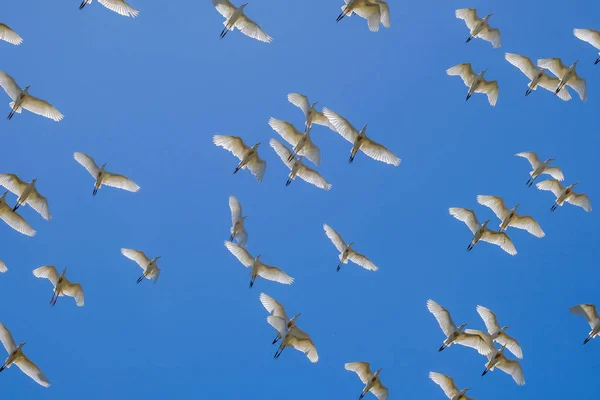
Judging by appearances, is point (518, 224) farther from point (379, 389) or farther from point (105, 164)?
point (105, 164)

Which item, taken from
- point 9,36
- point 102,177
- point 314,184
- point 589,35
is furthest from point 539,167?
point 9,36

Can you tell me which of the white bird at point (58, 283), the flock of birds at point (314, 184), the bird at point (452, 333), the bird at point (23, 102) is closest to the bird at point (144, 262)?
the flock of birds at point (314, 184)

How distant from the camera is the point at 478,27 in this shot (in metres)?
34.1

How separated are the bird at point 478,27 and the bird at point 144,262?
14500 millimetres

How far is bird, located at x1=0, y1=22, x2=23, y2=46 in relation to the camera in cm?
3109

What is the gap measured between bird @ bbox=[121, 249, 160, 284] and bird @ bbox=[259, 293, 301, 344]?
169 inches

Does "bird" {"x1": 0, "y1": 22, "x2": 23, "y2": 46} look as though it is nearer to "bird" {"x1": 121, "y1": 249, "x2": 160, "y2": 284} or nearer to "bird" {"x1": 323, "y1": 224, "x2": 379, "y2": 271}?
"bird" {"x1": 121, "y1": 249, "x2": 160, "y2": 284}

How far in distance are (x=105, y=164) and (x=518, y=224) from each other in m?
15.8

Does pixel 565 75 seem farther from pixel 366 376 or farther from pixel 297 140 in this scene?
pixel 366 376

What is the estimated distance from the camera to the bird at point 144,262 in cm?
3416

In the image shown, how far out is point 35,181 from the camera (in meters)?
31.8

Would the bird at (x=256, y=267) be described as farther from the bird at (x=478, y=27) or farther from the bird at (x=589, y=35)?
the bird at (x=589, y=35)

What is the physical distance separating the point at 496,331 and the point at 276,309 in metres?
8.44

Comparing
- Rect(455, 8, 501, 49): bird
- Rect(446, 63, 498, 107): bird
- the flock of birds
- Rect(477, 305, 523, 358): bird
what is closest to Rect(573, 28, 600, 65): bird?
the flock of birds
